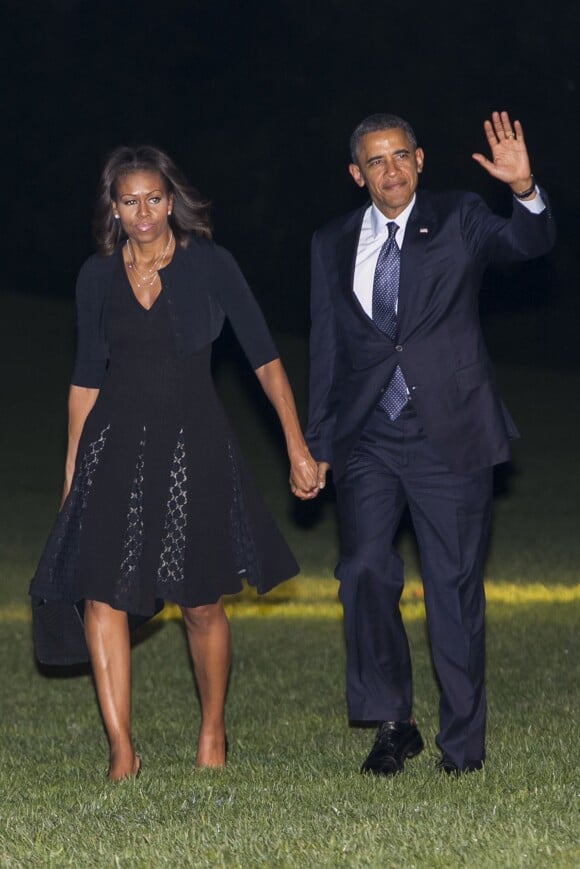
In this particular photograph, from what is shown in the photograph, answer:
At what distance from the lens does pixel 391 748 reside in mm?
5699

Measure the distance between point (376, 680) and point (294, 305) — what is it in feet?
70.2

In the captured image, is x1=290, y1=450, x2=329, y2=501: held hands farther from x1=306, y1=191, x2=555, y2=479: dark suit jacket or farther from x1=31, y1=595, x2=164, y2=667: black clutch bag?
x1=31, y1=595, x2=164, y2=667: black clutch bag

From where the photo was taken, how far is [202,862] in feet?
14.3

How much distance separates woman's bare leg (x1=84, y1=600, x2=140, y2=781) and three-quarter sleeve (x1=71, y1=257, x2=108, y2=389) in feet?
2.44

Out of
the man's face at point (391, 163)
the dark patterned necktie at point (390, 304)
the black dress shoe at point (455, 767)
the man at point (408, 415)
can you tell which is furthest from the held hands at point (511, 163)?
the black dress shoe at point (455, 767)

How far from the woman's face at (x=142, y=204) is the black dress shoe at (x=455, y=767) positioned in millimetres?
1950

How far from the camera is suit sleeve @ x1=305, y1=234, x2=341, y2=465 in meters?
5.73

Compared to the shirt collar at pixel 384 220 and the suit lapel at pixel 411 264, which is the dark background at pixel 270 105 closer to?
the shirt collar at pixel 384 220

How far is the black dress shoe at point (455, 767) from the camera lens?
18.1 ft

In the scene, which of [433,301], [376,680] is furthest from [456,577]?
[433,301]

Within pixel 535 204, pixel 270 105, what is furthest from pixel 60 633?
pixel 270 105

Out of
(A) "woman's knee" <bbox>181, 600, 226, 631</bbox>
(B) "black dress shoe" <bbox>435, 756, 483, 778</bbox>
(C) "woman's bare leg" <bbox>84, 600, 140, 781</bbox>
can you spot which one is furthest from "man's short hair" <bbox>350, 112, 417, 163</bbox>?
(B) "black dress shoe" <bbox>435, 756, 483, 778</bbox>

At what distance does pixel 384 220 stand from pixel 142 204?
80cm

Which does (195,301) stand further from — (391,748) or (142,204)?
(391,748)
